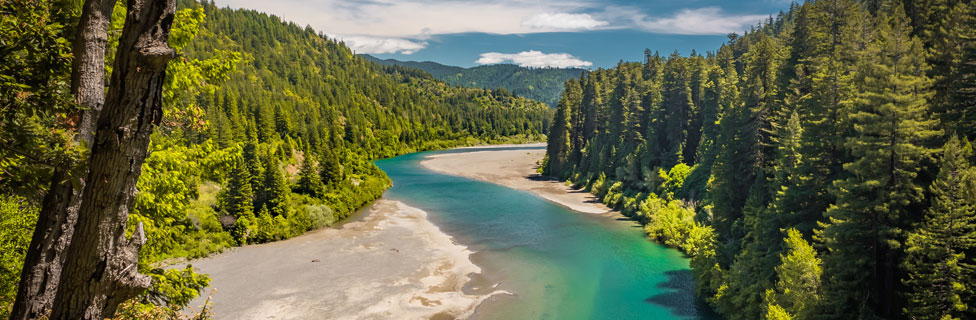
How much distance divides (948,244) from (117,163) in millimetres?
23156

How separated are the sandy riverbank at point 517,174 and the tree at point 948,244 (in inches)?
1722

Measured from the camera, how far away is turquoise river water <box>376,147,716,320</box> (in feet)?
105

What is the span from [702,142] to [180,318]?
187 ft

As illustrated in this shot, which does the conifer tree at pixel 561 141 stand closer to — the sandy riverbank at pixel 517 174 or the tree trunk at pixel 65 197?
the sandy riverbank at pixel 517 174

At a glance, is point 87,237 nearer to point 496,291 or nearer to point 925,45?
point 496,291

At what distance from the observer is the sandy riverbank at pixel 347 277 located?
100 ft

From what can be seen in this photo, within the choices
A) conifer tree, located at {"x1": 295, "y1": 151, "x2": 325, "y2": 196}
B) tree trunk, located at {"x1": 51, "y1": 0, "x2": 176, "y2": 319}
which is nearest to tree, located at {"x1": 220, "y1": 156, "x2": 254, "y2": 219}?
conifer tree, located at {"x1": 295, "y1": 151, "x2": 325, "y2": 196}

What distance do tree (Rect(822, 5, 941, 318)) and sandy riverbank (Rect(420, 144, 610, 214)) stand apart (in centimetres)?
4057

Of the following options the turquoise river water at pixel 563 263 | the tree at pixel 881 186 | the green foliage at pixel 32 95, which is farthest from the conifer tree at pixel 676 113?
the green foliage at pixel 32 95

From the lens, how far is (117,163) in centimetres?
583

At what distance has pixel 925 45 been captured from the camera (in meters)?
29.3

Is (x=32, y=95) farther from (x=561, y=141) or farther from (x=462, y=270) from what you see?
(x=561, y=141)

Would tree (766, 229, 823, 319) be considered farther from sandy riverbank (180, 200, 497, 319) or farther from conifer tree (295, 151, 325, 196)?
conifer tree (295, 151, 325, 196)

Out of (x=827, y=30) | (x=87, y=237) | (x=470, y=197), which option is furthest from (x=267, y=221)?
(x=827, y=30)
